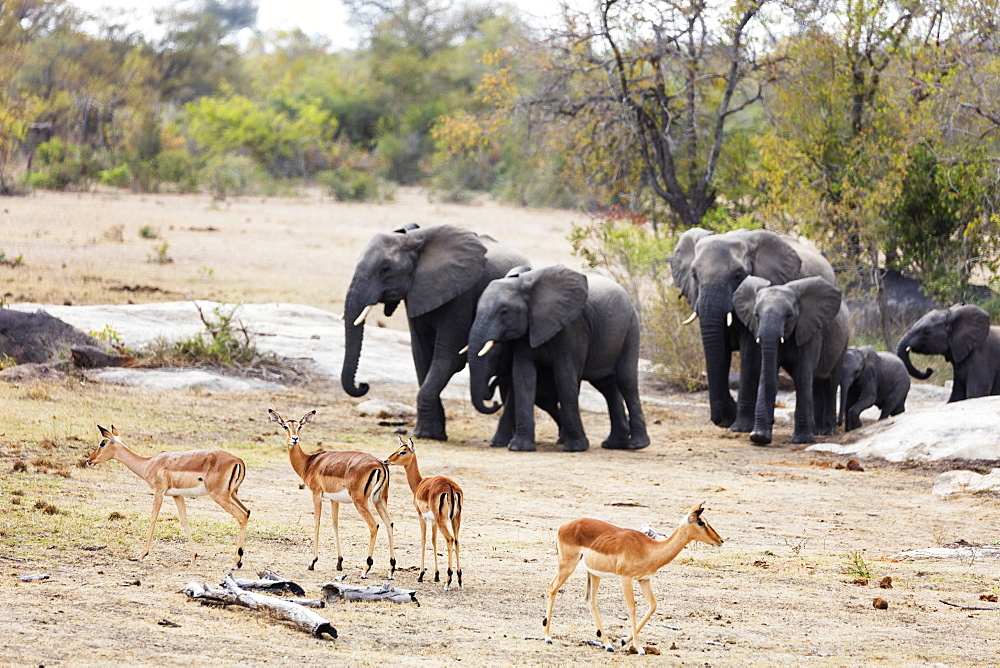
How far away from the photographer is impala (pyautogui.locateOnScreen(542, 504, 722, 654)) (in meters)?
6.14

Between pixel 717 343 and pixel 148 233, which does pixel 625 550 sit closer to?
pixel 717 343

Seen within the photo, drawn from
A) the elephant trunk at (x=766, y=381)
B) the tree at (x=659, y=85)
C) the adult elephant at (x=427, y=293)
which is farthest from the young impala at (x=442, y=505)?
the tree at (x=659, y=85)

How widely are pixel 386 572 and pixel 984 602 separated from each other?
3480 millimetres

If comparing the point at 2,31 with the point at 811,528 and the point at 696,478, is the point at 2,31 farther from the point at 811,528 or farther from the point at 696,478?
the point at 811,528

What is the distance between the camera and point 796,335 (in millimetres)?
16031

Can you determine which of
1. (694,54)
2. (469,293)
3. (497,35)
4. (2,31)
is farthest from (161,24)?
(469,293)

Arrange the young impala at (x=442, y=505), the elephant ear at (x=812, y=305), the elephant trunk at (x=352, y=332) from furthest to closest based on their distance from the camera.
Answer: the elephant ear at (x=812, y=305)
the elephant trunk at (x=352, y=332)
the young impala at (x=442, y=505)

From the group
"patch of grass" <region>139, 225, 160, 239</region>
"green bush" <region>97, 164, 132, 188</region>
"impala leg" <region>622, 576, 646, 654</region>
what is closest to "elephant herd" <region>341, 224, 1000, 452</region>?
"impala leg" <region>622, 576, 646, 654</region>

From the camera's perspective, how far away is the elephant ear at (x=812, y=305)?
16000mm

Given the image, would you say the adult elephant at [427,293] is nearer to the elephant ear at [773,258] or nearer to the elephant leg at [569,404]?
the elephant leg at [569,404]

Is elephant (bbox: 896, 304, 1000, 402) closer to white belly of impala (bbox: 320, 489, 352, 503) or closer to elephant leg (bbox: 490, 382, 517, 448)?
elephant leg (bbox: 490, 382, 517, 448)

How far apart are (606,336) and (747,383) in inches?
90.7

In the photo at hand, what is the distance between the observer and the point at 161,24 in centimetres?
6322

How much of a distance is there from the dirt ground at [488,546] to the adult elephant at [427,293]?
591mm
